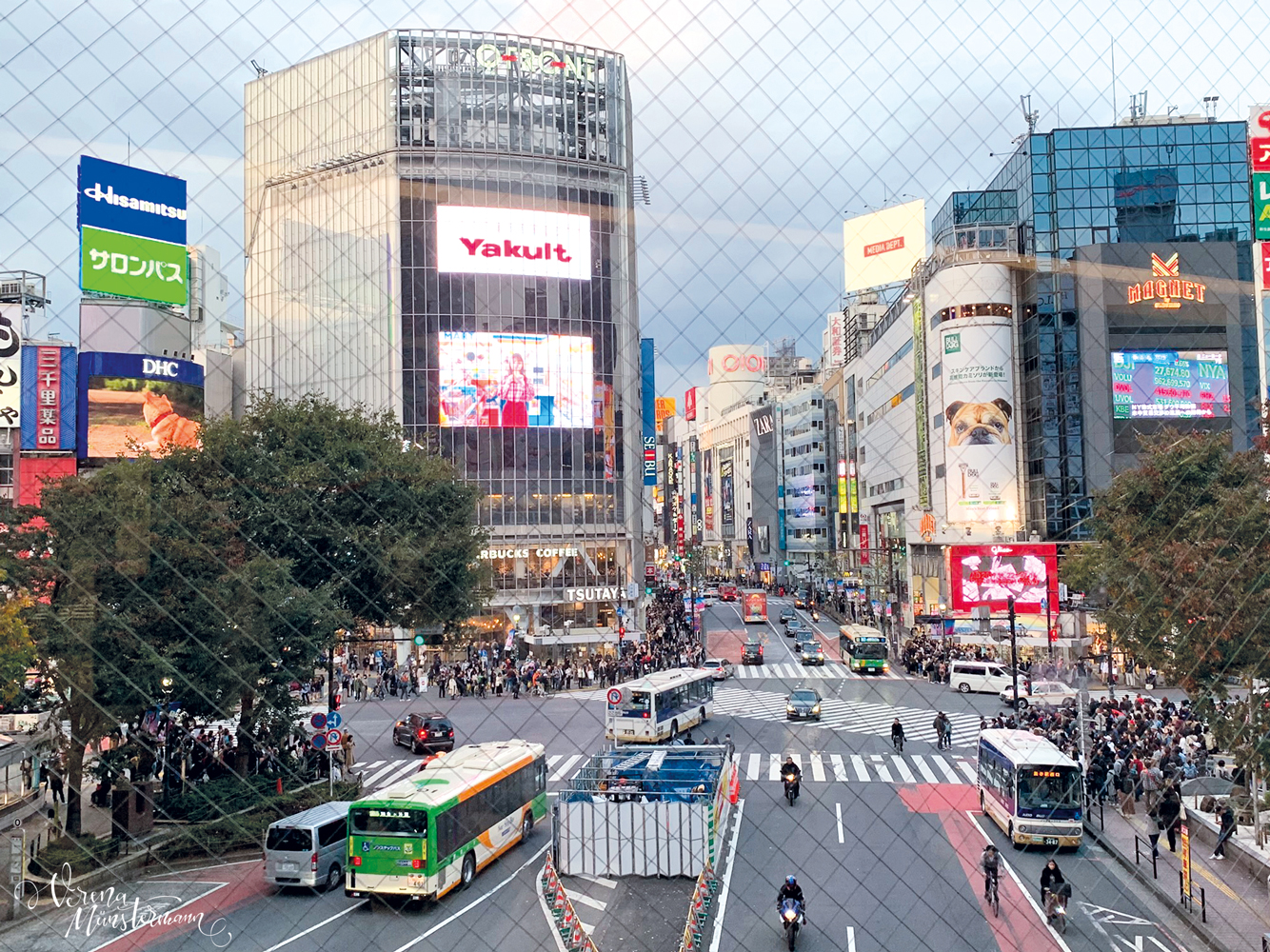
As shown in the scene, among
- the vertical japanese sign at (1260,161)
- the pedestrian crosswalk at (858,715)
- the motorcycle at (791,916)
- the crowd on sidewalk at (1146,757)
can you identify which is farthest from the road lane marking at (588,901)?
the pedestrian crosswalk at (858,715)

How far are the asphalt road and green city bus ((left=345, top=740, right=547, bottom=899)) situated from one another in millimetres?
136

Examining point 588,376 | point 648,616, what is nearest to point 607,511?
point 588,376

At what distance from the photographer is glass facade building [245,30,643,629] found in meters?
16.3

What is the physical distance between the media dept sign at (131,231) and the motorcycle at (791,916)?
345cm

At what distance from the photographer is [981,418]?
53.7 ft

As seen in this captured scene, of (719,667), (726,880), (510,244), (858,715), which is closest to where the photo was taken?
(726,880)

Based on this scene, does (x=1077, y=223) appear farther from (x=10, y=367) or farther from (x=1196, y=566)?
(x=10, y=367)

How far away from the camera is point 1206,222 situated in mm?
15641

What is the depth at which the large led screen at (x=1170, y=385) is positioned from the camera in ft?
47.3

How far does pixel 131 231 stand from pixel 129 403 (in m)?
13.9

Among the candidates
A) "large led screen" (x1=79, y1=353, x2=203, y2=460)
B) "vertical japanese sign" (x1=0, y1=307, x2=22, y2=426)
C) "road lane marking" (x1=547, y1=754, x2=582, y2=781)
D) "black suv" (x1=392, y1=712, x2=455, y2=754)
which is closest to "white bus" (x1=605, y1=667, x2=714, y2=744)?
"road lane marking" (x1=547, y1=754, x2=582, y2=781)

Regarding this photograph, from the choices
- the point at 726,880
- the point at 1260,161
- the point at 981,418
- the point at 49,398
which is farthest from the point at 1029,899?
the point at 49,398

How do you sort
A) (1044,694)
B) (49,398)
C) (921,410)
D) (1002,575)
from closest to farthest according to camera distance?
(1044,694), (1002,575), (49,398), (921,410)

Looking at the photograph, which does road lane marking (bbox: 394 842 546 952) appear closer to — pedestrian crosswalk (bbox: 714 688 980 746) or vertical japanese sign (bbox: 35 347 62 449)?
pedestrian crosswalk (bbox: 714 688 980 746)
